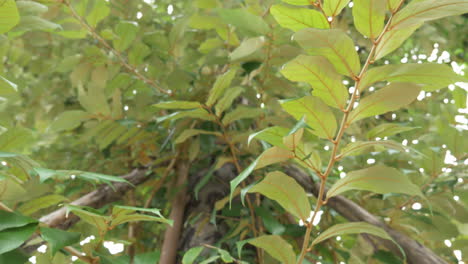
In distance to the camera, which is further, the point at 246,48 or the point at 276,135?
the point at 246,48

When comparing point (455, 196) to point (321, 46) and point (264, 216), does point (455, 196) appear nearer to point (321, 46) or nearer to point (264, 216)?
point (264, 216)

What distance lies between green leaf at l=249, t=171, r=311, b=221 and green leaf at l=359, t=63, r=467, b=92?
0.55 feet

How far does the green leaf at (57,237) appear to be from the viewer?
49cm

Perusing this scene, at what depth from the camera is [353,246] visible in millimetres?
1032

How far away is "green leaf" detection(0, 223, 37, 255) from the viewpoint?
46 cm

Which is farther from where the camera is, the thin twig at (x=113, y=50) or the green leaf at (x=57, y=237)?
the thin twig at (x=113, y=50)

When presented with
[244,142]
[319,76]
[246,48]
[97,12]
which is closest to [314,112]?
[319,76]

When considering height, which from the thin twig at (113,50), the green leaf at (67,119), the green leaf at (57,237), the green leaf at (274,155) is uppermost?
the thin twig at (113,50)

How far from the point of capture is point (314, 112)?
1.88 feet

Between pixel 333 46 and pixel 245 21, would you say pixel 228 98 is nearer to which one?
pixel 245 21

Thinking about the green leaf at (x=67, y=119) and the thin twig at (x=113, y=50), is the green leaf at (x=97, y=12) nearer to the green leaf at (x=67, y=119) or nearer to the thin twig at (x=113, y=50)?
the thin twig at (x=113, y=50)

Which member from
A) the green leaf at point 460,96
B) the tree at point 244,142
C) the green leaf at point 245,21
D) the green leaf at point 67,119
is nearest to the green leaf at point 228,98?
the tree at point 244,142

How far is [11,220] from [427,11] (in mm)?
526

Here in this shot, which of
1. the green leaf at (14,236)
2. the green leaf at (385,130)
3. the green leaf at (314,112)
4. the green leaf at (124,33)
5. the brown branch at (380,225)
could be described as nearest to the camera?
the green leaf at (14,236)
